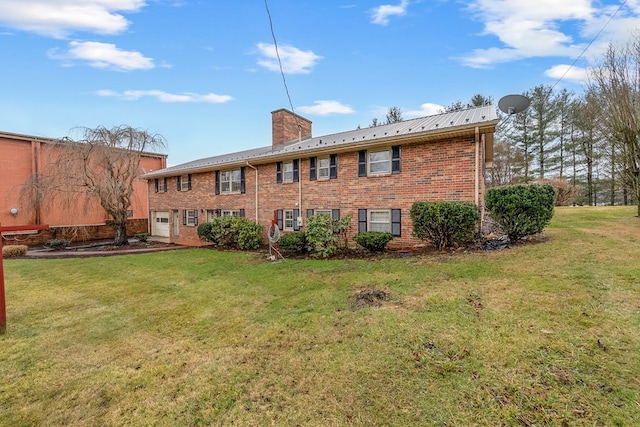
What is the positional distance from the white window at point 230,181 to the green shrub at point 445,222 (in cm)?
933

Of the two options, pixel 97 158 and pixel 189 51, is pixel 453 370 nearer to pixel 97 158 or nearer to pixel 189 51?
pixel 189 51

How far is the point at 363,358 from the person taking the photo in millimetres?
3291

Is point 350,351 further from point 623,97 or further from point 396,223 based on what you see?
point 623,97

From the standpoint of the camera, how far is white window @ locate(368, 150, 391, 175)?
32.8 feet

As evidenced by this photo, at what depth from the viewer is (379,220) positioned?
10172 millimetres

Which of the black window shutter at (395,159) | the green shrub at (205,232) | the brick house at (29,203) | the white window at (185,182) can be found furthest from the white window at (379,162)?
the brick house at (29,203)

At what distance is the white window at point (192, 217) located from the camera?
1684 cm

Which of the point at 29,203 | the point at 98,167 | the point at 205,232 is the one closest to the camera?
the point at 205,232

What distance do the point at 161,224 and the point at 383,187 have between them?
1648 centimetres

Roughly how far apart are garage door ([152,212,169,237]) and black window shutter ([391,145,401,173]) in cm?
1573

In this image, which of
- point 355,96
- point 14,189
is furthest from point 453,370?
point 14,189

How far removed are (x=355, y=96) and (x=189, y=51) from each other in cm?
750

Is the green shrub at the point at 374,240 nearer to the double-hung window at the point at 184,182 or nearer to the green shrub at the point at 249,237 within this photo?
the green shrub at the point at 249,237

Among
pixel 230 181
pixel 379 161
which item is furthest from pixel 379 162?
pixel 230 181
